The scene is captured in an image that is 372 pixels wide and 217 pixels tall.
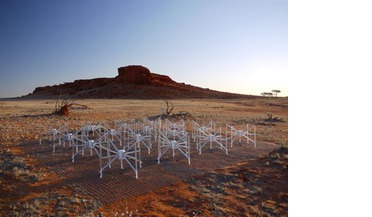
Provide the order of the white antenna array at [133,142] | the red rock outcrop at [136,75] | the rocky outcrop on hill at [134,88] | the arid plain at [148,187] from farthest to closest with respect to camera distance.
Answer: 1. the red rock outcrop at [136,75]
2. the rocky outcrop on hill at [134,88]
3. the white antenna array at [133,142]
4. the arid plain at [148,187]

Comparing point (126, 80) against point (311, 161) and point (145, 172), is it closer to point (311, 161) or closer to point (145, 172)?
point (145, 172)

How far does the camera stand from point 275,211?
4992 mm

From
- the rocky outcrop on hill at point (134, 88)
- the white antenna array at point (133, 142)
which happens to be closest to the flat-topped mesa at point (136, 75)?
the rocky outcrop on hill at point (134, 88)

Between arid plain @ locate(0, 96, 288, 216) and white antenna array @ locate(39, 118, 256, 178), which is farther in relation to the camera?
white antenna array @ locate(39, 118, 256, 178)

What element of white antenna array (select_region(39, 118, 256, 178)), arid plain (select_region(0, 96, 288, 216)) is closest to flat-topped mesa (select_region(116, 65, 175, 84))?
white antenna array (select_region(39, 118, 256, 178))

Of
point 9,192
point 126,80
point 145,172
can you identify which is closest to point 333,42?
point 145,172

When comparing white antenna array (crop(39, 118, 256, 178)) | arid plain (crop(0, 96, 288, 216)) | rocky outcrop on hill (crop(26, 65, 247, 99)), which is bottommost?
arid plain (crop(0, 96, 288, 216))

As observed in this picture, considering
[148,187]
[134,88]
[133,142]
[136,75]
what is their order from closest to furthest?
[148,187]
[133,142]
[134,88]
[136,75]

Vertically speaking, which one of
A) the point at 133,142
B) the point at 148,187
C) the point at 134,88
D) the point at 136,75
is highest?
the point at 136,75

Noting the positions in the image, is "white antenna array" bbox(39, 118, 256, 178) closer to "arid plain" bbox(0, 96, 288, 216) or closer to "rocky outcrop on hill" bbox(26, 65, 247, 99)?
"arid plain" bbox(0, 96, 288, 216)

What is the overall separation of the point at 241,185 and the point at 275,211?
111 centimetres

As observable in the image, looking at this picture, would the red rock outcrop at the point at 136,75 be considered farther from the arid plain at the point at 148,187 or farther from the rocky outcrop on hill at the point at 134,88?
the arid plain at the point at 148,187

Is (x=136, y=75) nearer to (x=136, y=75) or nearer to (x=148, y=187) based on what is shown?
(x=136, y=75)

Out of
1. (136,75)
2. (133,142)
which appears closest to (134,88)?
(136,75)
